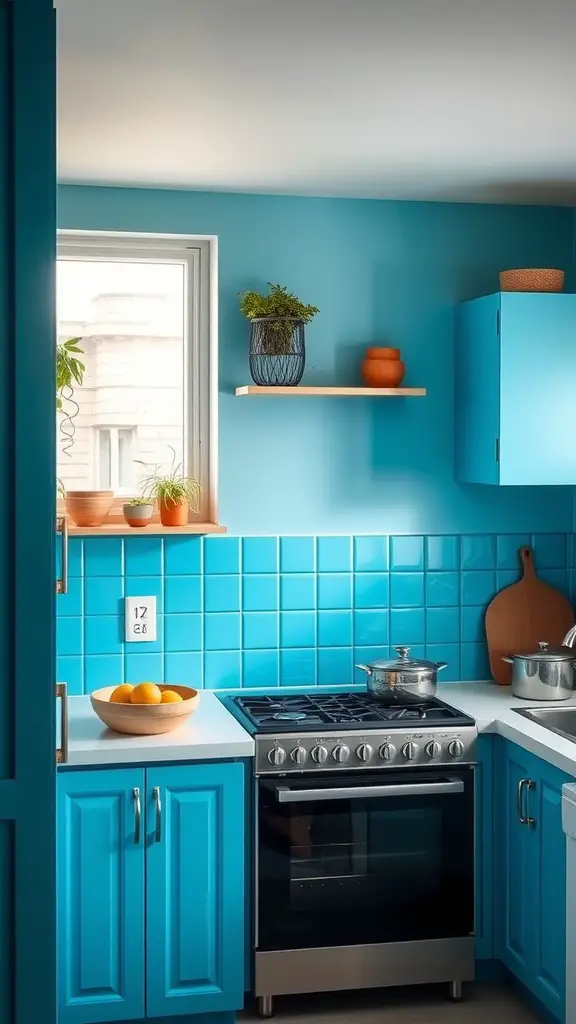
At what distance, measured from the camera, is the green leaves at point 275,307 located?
355 cm

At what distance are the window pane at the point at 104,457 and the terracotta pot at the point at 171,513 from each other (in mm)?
237

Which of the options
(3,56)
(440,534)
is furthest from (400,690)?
(3,56)

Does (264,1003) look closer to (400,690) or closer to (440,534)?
(400,690)

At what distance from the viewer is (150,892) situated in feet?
10.1

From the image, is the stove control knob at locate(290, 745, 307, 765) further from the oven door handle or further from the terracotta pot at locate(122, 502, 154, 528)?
the terracotta pot at locate(122, 502, 154, 528)

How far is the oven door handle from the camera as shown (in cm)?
315

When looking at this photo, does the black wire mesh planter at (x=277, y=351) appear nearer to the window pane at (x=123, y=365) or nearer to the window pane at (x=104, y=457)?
the window pane at (x=123, y=365)

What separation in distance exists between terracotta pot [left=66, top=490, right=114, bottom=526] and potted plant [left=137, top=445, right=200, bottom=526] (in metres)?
0.16

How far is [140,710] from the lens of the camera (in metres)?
3.09

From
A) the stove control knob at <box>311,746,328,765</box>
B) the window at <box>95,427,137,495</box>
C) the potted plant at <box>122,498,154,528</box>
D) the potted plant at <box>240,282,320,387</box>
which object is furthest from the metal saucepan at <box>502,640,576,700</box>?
the window at <box>95,427,137,495</box>

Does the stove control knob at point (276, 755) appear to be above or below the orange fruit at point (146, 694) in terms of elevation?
below

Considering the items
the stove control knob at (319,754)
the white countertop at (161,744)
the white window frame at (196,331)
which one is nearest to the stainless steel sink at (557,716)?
the stove control knob at (319,754)

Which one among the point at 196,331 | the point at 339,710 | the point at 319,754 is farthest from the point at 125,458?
the point at 319,754

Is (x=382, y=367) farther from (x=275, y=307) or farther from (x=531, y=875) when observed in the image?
(x=531, y=875)
